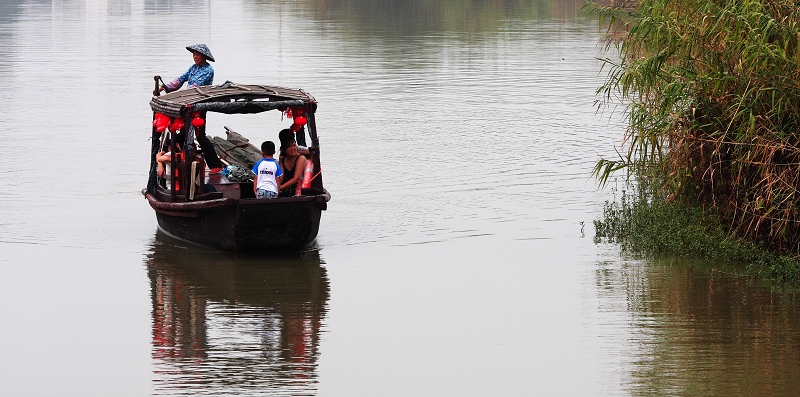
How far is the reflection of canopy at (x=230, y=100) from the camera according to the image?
1270 centimetres

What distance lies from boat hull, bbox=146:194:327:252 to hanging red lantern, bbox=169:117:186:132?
790 mm

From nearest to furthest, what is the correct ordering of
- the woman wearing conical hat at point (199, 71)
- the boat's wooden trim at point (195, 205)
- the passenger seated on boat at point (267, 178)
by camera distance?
the boat's wooden trim at point (195, 205) < the passenger seated on boat at point (267, 178) < the woman wearing conical hat at point (199, 71)

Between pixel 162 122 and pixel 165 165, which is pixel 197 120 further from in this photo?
pixel 165 165

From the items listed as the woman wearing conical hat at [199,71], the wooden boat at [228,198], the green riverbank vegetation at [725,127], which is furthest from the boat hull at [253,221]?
the green riverbank vegetation at [725,127]

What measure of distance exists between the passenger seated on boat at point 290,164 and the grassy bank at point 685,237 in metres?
3.49

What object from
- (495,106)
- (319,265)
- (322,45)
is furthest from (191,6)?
(319,265)

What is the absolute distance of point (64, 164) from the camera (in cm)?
1902

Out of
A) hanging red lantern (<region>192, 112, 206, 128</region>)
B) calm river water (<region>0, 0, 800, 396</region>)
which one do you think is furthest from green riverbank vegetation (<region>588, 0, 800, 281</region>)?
hanging red lantern (<region>192, 112, 206, 128</region>)

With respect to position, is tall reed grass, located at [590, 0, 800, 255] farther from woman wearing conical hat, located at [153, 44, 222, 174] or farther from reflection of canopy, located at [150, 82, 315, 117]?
woman wearing conical hat, located at [153, 44, 222, 174]

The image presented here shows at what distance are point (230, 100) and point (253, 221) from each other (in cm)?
138

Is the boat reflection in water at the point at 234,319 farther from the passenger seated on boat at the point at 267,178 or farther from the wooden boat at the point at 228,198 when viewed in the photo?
the passenger seated on boat at the point at 267,178

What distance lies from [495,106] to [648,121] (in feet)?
42.6

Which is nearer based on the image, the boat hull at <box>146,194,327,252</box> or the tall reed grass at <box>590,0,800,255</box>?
the tall reed grass at <box>590,0,800,255</box>

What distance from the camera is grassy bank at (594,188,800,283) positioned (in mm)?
11797
